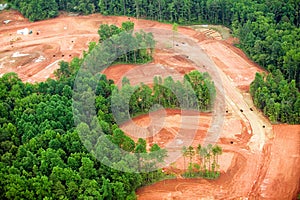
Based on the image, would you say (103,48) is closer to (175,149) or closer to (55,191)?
(175,149)

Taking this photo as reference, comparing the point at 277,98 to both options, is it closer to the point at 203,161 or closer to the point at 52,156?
the point at 203,161

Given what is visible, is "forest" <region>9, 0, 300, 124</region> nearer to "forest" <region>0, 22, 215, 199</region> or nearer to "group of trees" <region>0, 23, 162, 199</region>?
"forest" <region>0, 22, 215, 199</region>

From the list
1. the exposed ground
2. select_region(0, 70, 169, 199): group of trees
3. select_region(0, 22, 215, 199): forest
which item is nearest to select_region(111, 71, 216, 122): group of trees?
select_region(0, 22, 215, 199): forest

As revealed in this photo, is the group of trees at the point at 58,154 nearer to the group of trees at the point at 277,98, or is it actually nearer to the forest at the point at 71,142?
the forest at the point at 71,142

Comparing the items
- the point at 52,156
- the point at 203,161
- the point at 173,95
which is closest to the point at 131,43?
the point at 173,95

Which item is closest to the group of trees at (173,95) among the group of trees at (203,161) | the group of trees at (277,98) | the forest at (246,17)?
the group of trees at (277,98)

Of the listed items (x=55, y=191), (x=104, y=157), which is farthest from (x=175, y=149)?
(x=55, y=191)
